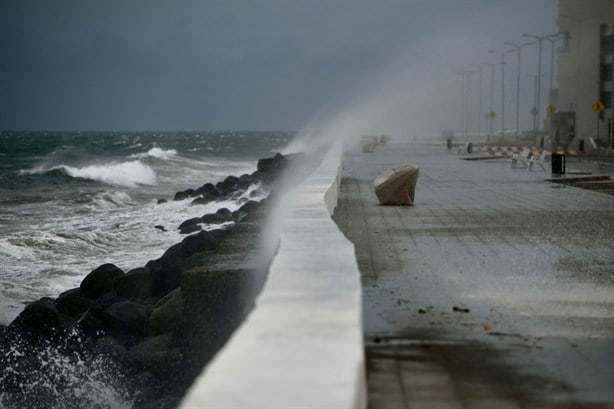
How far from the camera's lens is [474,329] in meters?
6.37

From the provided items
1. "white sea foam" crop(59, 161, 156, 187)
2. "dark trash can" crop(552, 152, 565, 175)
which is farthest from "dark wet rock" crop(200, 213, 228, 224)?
"white sea foam" crop(59, 161, 156, 187)

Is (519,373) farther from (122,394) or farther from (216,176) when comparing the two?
(216,176)

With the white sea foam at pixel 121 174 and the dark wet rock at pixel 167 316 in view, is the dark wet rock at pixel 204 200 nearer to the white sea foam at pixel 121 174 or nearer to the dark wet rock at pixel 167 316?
the dark wet rock at pixel 167 316

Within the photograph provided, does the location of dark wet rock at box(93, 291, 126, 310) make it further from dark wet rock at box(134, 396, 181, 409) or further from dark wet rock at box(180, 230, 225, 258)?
dark wet rock at box(134, 396, 181, 409)

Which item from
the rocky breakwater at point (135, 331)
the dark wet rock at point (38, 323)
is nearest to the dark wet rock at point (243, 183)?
the rocky breakwater at point (135, 331)

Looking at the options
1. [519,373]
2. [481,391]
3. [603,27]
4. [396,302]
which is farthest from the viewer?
[603,27]

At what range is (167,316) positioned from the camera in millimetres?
10023

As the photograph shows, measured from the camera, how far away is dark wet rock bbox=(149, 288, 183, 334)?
975 centimetres

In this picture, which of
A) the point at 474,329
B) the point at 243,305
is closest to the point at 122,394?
the point at 243,305

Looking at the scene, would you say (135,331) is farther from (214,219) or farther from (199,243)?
(214,219)

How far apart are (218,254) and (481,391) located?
15.8 feet

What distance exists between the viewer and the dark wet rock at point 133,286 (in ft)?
43.3

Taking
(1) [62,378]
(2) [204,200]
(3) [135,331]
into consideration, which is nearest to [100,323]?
(3) [135,331]

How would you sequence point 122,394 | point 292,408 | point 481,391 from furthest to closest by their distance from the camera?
point 122,394, point 481,391, point 292,408
